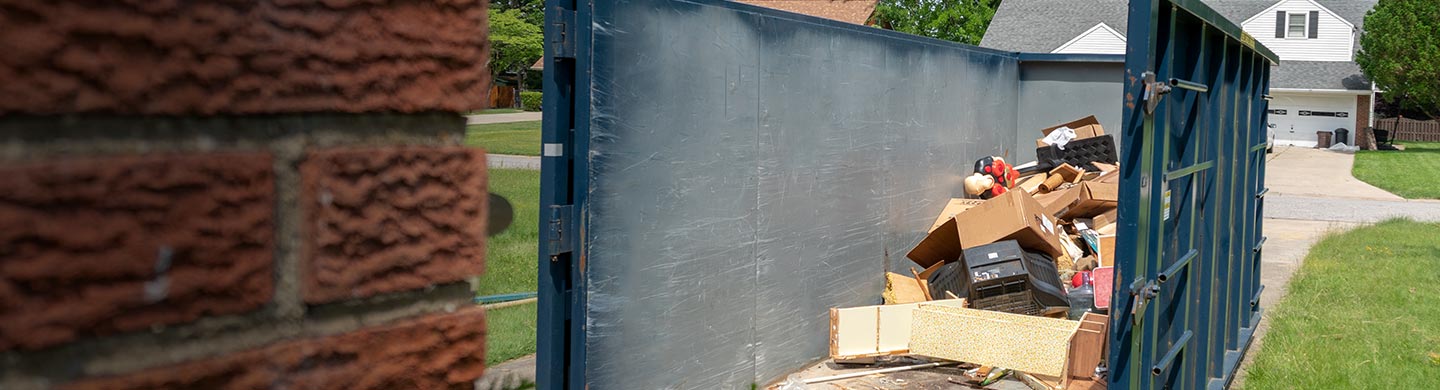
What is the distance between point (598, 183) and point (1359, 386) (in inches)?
183

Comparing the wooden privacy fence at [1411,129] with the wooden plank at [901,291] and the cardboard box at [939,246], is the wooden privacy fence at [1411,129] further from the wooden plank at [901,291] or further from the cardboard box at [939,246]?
the wooden plank at [901,291]

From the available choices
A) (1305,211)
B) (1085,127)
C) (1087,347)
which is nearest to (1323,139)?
(1305,211)

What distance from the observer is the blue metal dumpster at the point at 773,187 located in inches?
179

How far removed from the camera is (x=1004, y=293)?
775cm

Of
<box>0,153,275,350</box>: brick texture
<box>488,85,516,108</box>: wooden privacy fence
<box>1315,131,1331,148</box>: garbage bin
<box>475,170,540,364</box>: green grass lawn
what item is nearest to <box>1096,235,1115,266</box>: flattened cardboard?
<box>475,170,540,364</box>: green grass lawn

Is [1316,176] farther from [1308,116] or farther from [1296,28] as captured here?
[1296,28]

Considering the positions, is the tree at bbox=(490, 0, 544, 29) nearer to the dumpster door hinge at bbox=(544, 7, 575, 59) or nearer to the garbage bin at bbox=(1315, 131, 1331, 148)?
the dumpster door hinge at bbox=(544, 7, 575, 59)

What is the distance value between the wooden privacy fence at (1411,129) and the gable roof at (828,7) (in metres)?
39.9

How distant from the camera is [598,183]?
5.27 m

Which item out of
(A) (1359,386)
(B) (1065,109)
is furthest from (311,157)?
(B) (1065,109)

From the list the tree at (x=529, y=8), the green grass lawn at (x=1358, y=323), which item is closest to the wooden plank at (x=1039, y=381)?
the green grass lawn at (x=1358, y=323)

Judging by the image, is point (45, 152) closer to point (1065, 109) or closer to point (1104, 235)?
point (1104, 235)

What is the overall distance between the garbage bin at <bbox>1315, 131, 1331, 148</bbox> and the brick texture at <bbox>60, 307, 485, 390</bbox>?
149 feet

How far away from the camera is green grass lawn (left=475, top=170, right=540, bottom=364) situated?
24.6 feet
